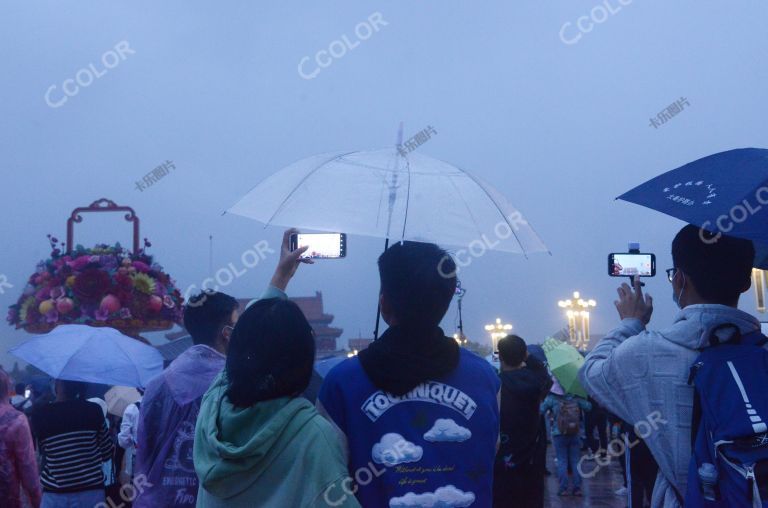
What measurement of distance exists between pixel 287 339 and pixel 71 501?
130 inches

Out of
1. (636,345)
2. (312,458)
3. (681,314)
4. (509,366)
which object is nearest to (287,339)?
(312,458)

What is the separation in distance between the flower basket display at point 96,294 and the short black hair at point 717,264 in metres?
7.11

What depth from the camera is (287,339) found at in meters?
2.33

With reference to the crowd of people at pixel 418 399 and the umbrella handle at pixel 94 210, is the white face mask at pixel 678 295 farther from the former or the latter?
the umbrella handle at pixel 94 210

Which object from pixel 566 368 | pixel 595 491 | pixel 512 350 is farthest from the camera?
pixel 595 491

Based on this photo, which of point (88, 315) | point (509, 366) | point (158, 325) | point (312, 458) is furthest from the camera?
point (158, 325)

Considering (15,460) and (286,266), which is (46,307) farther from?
(286,266)

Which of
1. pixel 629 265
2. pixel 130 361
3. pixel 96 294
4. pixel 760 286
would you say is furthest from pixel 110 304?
pixel 760 286

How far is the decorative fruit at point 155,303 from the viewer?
8.95 metres

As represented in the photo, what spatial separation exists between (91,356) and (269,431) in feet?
13.0

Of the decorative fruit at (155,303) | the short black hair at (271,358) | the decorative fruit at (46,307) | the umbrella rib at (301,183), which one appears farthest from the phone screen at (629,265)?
the decorative fruit at (46,307)

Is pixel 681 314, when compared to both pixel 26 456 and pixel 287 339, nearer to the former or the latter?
pixel 287 339

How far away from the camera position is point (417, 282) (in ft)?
8.36

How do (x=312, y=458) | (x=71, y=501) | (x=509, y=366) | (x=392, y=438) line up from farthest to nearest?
1. (x=509, y=366)
2. (x=71, y=501)
3. (x=392, y=438)
4. (x=312, y=458)
